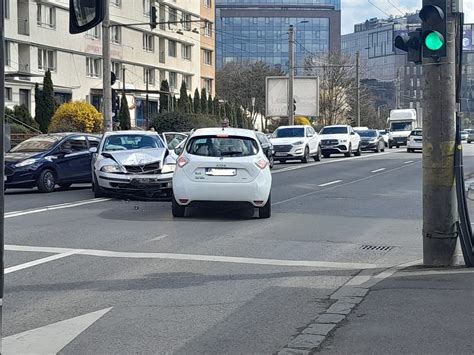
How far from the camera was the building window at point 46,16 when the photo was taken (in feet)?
173

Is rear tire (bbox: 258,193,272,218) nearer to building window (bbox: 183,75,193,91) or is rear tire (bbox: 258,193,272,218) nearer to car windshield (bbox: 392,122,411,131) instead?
car windshield (bbox: 392,122,411,131)

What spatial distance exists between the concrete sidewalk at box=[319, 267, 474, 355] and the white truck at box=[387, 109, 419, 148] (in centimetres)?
5934

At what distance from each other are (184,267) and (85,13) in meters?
5.90

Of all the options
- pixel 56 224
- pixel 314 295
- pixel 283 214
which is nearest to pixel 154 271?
pixel 314 295

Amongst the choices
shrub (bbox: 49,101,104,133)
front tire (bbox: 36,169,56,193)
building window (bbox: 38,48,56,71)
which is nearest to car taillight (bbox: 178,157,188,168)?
front tire (bbox: 36,169,56,193)

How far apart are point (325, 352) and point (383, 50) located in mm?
146706

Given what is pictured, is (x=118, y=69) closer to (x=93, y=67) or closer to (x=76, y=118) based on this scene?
(x=93, y=67)

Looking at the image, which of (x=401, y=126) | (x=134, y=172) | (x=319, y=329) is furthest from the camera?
(x=401, y=126)

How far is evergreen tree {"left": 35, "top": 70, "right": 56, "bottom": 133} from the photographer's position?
47.6 m

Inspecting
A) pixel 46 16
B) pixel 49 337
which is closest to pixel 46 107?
pixel 46 16

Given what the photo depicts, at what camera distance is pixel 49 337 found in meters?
7.16

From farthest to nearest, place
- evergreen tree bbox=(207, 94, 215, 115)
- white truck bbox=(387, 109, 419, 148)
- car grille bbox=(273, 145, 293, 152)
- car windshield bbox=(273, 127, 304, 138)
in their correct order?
1. white truck bbox=(387, 109, 419, 148)
2. evergreen tree bbox=(207, 94, 215, 115)
3. car windshield bbox=(273, 127, 304, 138)
4. car grille bbox=(273, 145, 293, 152)

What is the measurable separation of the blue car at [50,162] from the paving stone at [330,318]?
14698 mm

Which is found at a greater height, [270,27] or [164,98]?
[270,27]
